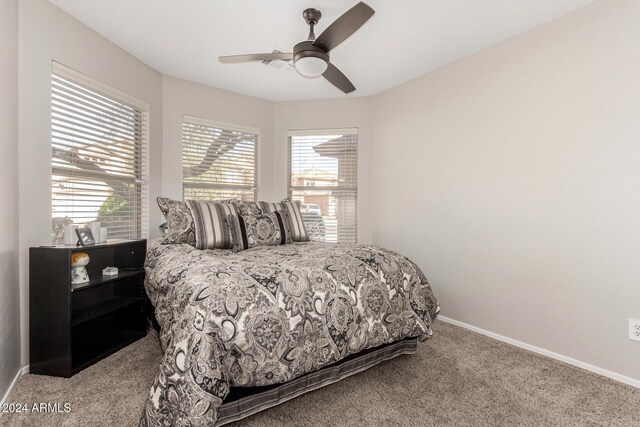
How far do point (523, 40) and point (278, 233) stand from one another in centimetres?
257

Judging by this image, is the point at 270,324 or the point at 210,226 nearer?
the point at 270,324

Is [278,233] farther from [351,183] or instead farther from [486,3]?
[486,3]

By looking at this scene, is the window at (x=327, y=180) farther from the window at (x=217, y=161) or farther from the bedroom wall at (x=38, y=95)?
the bedroom wall at (x=38, y=95)

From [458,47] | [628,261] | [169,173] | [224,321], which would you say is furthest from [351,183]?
[224,321]

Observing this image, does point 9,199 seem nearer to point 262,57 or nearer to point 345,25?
point 262,57

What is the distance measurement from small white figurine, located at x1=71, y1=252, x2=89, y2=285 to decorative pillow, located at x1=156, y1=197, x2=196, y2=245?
53cm

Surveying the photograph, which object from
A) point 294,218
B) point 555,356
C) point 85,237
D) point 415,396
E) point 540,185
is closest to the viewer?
point 415,396

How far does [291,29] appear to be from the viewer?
2508 millimetres

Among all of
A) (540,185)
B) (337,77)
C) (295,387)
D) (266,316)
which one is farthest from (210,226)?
(540,185)

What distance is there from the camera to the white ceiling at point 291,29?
222 centimetres

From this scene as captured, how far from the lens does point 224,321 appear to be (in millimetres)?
1390

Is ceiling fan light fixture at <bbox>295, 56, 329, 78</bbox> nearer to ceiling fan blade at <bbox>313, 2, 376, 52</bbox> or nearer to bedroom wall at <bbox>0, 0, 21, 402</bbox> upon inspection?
ceiling fan blade at <bbox>313, 2, 376, 52</bbox>

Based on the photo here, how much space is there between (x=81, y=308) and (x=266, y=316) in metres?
1.76

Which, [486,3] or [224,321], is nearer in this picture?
[224,321]
